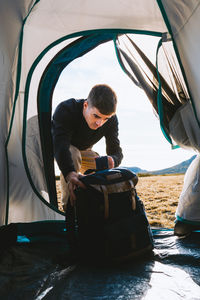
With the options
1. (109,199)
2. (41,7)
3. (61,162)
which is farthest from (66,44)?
(109,199)

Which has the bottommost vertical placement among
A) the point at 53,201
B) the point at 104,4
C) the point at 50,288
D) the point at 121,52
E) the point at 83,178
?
the point at 50,288

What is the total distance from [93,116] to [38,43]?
1.83ft

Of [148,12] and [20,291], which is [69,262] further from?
[148,12]

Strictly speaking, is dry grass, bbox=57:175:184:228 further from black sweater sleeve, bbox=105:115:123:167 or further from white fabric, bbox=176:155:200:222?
black sweater sleeve, bbox=105:115:123:167

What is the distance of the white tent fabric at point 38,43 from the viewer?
4.57 ft

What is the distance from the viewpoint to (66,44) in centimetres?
202

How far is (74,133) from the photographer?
2.06 metres

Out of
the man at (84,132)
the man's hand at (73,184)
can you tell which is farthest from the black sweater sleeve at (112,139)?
the man's hand at (73,184)

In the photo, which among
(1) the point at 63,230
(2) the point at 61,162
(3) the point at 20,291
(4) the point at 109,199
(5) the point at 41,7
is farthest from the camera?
(1) the point at 63,230

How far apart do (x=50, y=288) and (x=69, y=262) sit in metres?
0.25

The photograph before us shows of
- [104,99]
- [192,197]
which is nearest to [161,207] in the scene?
[192,197]

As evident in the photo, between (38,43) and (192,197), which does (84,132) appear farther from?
(192,197)

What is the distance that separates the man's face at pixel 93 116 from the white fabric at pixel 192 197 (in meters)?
0.58

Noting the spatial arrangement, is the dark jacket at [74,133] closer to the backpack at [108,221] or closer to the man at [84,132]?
the man at [84,132]
